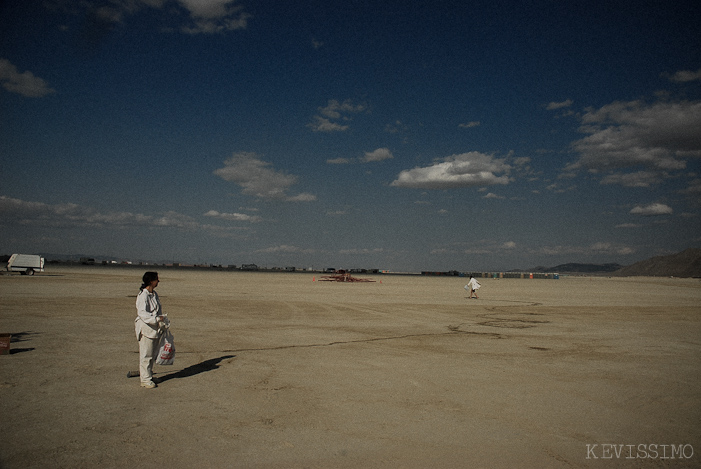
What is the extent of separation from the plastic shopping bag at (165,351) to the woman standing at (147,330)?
0.08 m

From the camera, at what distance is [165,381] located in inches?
297

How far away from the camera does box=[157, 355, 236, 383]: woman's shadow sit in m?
7.88

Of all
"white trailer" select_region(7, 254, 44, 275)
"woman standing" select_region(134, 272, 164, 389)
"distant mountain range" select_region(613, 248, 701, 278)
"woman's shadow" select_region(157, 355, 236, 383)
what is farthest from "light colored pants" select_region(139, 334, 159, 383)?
"distant mountain range" select_region(613, 248, 701, 278)

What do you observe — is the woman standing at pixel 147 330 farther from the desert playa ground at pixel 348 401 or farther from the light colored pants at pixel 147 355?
the desert playa ground at pixel 348 401

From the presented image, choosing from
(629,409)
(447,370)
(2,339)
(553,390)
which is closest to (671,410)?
(629,409)

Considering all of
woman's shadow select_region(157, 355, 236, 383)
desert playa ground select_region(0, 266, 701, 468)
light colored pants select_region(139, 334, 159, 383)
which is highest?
light colored pants select_region(139, 334, 159, 383)

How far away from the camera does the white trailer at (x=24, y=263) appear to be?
45656 millimetres

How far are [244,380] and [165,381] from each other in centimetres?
144

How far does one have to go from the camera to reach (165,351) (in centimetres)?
713

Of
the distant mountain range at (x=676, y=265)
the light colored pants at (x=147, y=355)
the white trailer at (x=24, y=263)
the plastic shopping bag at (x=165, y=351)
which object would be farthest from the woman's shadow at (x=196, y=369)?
the distant mountain range at (x=676, y=265)

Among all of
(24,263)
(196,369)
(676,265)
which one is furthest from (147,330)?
(676,265)

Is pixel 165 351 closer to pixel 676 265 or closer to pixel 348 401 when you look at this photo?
pixel 348 401

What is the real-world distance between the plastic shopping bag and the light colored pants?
10 centimetres

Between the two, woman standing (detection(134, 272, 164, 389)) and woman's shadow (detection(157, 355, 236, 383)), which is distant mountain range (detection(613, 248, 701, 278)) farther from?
woman standing (detection(134, 272, 164, 389))
